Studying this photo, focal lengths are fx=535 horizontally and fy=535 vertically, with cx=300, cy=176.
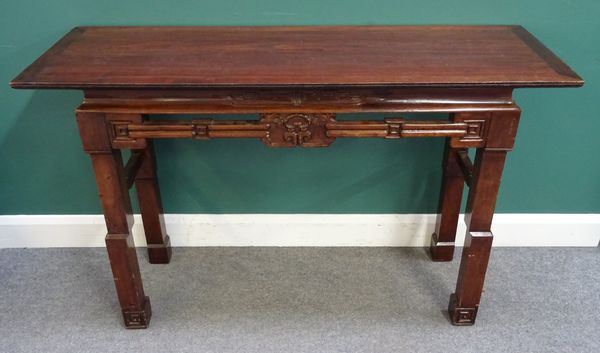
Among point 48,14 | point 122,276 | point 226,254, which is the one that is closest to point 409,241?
point 226,254

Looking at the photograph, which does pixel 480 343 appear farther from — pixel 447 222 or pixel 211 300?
pixel 211 300

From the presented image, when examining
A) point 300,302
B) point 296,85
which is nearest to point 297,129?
point 296,85

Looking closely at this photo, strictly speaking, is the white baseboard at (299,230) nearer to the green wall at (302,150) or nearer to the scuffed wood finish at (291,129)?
the green wall at (302,150)

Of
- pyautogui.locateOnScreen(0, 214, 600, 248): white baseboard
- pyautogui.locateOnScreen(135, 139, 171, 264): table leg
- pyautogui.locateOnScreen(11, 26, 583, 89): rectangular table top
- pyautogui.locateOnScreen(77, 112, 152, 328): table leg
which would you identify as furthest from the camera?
pyautogui.locateOnScreen(0, 214, 600, 248): white baseboard

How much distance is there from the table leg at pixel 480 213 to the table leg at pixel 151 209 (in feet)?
3.39

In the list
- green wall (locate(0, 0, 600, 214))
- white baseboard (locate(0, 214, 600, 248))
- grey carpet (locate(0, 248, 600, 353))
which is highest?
green wall (locate(0, 0, 600, 214))

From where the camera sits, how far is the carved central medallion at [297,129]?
4.45ft

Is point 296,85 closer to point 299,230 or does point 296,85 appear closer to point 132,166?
point 132,166

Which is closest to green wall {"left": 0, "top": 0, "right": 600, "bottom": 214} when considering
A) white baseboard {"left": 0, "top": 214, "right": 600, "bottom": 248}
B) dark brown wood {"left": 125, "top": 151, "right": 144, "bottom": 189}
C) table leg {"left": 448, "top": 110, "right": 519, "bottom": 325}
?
white baseboard {"left": 0, "top": 214, "right": 600, "bottom": 248}

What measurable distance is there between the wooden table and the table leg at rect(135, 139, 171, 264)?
29cm

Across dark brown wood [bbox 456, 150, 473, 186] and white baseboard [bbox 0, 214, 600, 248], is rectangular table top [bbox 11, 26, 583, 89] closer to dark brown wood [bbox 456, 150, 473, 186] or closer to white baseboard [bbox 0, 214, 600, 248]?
dark brown wood [bbox 456, 150, 473, 186]

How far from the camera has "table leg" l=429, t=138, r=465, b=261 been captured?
183cm

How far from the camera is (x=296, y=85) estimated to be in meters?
1.25

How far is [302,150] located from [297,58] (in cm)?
57
